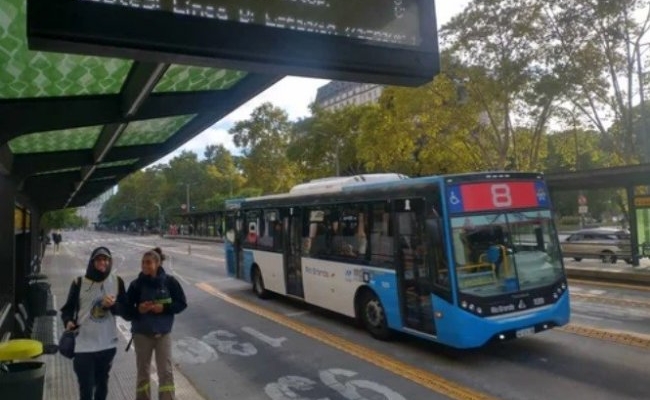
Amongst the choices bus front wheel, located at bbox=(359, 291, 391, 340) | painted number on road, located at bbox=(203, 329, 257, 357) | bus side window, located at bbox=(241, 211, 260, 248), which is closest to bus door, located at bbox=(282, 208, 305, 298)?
bus side window, located at bbox=(241, 211, 260, 248)

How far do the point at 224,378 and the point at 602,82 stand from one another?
21946 millimetres

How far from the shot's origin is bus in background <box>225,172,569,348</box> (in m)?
8.05

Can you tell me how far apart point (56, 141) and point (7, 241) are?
2055mm

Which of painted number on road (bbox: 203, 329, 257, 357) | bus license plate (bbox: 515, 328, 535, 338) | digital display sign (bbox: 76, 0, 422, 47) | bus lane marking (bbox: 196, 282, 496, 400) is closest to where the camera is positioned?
digital display sign (bbox: 76, 0, 422, 47)

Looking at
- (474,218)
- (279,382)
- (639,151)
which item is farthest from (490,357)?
(639,151)

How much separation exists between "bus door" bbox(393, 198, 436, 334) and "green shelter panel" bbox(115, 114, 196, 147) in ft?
13.3

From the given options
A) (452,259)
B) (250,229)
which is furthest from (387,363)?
(250,229)

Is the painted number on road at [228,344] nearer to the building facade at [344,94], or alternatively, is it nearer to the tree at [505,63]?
the tree at [505,63]

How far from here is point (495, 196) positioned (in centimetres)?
855

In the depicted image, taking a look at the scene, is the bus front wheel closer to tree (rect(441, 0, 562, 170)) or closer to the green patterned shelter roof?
the green patterned shelter roof

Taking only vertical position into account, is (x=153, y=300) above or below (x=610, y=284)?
above

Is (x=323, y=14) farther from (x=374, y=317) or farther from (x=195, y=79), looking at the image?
(x=374, y=317)

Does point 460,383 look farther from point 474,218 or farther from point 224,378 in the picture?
point 224,378

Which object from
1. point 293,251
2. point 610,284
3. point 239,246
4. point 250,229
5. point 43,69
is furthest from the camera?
point 239,246
